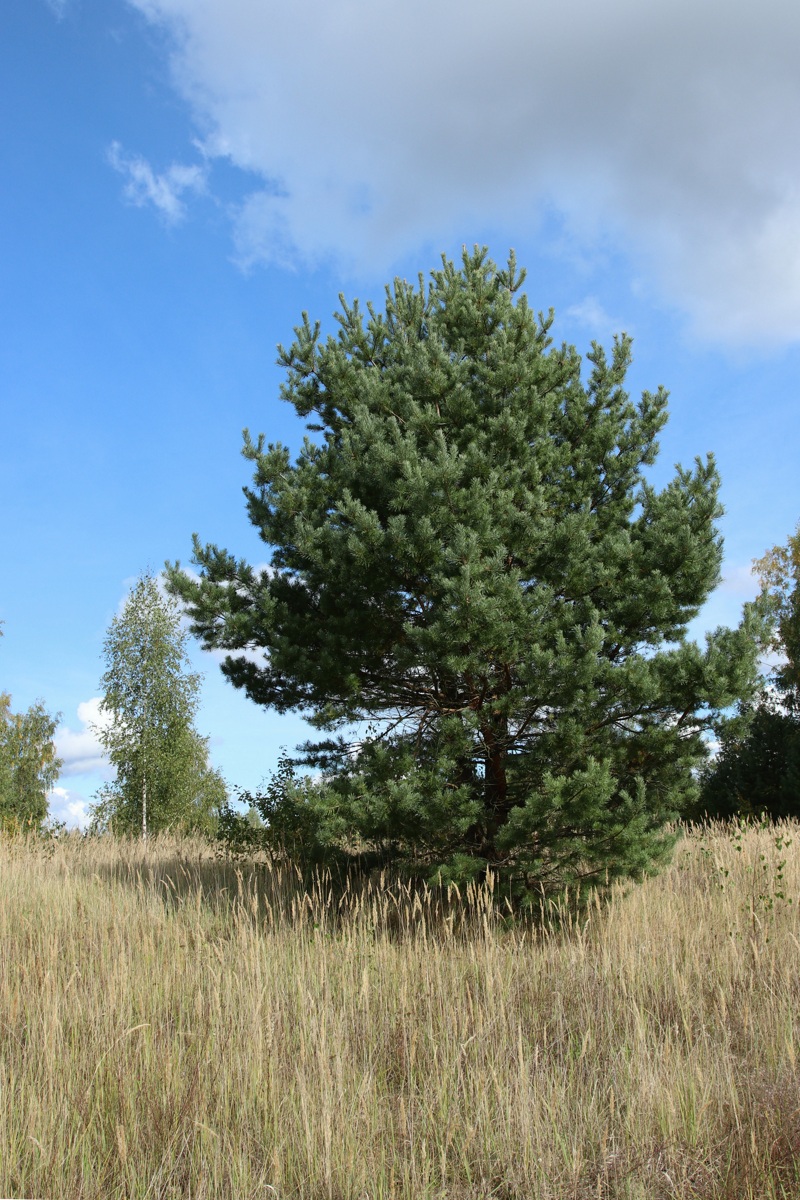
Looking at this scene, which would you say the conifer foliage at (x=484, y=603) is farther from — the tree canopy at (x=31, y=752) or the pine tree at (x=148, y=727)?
the tree canopy at (x=31, y=752)

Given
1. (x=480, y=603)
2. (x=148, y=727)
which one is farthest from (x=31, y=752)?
(x=480, y=603)

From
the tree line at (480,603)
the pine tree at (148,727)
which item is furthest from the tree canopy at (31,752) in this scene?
the tree line at (480,603)

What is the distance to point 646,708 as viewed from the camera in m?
7.89

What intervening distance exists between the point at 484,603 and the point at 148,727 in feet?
56.2

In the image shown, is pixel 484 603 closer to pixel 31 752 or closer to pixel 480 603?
pixel 480 603

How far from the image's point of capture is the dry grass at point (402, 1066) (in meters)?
3.29

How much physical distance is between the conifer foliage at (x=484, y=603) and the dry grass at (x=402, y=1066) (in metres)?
1.14

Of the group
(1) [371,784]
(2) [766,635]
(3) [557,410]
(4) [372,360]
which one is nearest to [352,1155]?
(1) [371,784]

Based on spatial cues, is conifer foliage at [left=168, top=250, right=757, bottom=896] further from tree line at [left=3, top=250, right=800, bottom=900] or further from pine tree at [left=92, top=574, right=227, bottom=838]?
pine tree at [left=92, top=574, right=227, bottom=838]

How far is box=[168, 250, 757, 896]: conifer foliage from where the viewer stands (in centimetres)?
716

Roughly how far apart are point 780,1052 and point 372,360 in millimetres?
7749

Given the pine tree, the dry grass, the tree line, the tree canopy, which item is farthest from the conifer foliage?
the tree canopy

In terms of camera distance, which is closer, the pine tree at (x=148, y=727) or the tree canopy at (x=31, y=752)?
the pine tree at (x=148, y=727)

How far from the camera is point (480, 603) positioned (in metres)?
6.78
